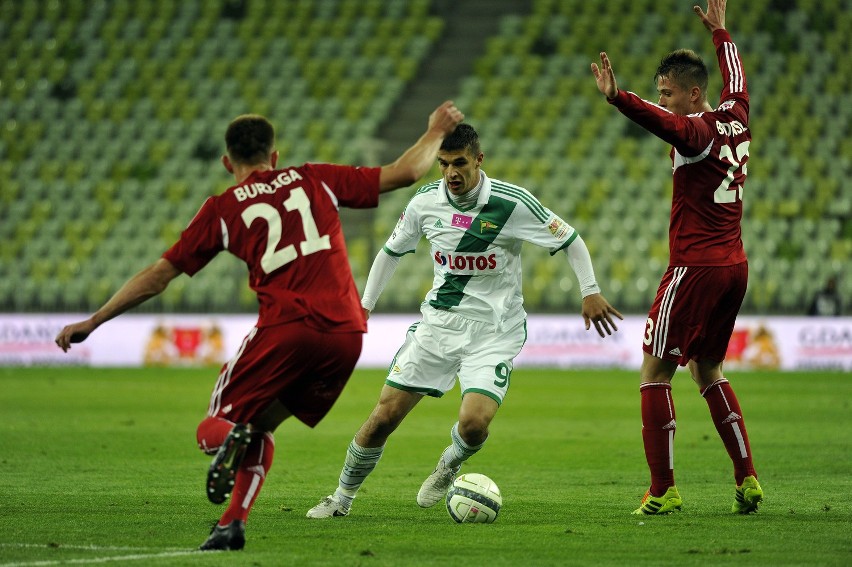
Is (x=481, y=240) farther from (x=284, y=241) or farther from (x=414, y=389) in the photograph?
(x=284, y=241)

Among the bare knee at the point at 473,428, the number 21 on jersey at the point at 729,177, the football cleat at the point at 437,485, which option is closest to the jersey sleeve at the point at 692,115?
the number 21 on jersey at the point at 729,177

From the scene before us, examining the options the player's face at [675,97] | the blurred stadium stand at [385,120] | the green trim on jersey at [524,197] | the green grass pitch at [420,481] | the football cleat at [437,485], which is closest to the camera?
the green grass pitch at [420,481]

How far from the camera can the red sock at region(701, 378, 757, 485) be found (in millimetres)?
7332

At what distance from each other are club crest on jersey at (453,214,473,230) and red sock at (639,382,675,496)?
1.43 metres

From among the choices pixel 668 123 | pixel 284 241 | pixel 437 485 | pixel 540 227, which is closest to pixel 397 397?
pixel 437 485

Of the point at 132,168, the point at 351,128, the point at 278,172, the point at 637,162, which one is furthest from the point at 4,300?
the point at 278,172

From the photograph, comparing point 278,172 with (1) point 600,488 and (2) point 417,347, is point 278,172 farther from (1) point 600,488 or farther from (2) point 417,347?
(1) point 600,488

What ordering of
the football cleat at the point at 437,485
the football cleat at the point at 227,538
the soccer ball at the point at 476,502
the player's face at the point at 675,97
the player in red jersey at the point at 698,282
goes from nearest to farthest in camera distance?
the football cleat at the point at 227,538, the soccer ball at the point at 476,502, the player in red jersey at the point at 698,282, the player's face at the point at 675,97, the football cleat at the point at 437,485

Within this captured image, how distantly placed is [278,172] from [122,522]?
7.35ft

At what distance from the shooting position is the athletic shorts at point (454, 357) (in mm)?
7324

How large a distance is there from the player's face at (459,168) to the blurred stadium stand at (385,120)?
16.1 metres

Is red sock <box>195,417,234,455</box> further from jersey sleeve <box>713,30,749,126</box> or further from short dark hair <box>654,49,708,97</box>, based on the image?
jersey sleeve <box>713,30,749,126</box>

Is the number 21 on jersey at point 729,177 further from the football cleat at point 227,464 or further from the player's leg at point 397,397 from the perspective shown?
the football cleat at point 227,464

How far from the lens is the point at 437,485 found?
7594 mm
